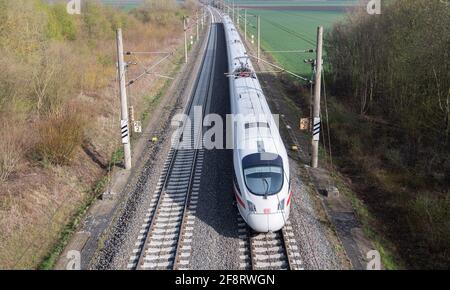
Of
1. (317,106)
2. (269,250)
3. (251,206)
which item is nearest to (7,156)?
(251,206)

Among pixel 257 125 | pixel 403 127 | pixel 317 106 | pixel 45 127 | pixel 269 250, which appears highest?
pixel 317 106

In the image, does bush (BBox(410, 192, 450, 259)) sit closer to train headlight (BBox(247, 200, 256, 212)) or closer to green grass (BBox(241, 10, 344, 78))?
train headlight (BBox(247, 200, 256, 212))

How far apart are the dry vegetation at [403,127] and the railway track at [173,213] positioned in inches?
287

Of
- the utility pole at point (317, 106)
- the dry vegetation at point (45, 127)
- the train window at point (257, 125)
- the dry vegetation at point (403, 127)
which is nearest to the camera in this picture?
the dry vegetation at point (403, 127)

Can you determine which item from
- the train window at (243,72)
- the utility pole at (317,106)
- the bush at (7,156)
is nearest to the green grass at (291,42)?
the train window at (243,72)

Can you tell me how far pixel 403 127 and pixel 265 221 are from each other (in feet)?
47.4

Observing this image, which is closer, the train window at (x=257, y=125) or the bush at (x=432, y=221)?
the bush at (x=432, y=221)

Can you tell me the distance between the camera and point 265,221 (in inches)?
560

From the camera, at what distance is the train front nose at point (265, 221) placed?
14227mm

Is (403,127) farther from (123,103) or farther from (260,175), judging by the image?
(123,103)

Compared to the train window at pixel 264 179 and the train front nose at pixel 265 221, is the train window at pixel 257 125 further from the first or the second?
the train front nose at pixel 265 221

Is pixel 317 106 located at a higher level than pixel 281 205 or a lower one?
higher

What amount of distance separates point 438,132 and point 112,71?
27488 millimetres
